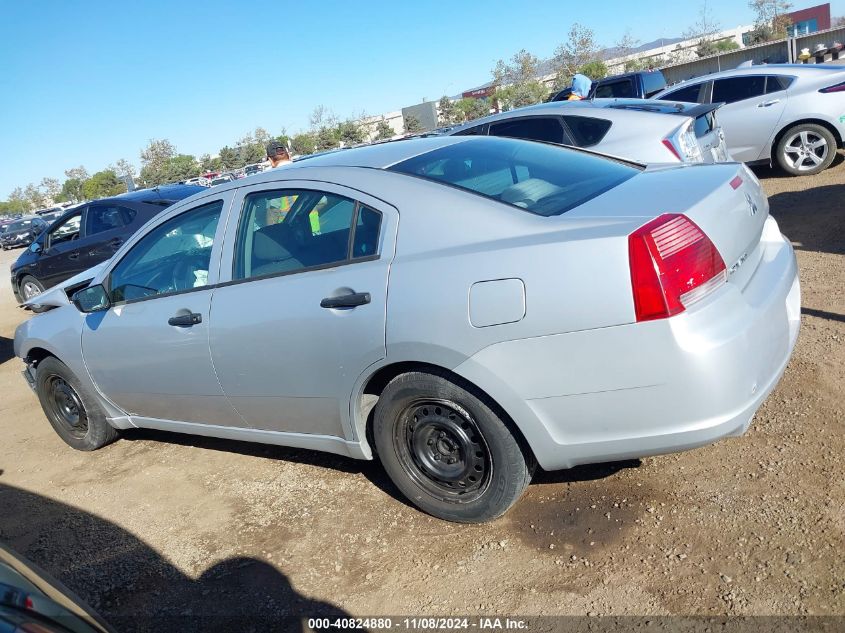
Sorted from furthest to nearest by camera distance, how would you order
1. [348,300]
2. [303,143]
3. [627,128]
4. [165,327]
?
[303,143], [627,128], [165,327], [348,300]

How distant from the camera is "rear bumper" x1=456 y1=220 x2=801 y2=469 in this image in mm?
2523

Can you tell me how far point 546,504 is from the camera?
10.8ft

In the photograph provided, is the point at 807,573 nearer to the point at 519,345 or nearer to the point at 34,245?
the point at 519,345

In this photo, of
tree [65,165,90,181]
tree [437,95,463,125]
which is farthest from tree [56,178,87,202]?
tree [437,95,463,125]

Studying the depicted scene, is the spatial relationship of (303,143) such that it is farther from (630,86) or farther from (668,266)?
(668,266)

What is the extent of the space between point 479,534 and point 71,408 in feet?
11.0

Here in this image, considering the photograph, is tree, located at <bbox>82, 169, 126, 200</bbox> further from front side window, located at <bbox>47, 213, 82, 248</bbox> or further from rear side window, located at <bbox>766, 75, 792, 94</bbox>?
rear side window, located at <bbox>766, 75, 792, 94</bbox>

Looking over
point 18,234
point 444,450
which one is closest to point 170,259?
point 444,450

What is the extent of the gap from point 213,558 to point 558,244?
2220 mm

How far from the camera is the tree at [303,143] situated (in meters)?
57.7

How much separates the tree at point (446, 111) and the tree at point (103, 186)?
31.6 meters

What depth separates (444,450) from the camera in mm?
3201

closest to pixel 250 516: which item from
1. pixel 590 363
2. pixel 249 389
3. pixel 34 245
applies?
pixel 249 389

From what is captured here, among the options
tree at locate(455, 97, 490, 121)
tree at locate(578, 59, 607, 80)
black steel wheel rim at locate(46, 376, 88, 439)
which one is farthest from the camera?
tree at locate(455, 97, 490, 121)
